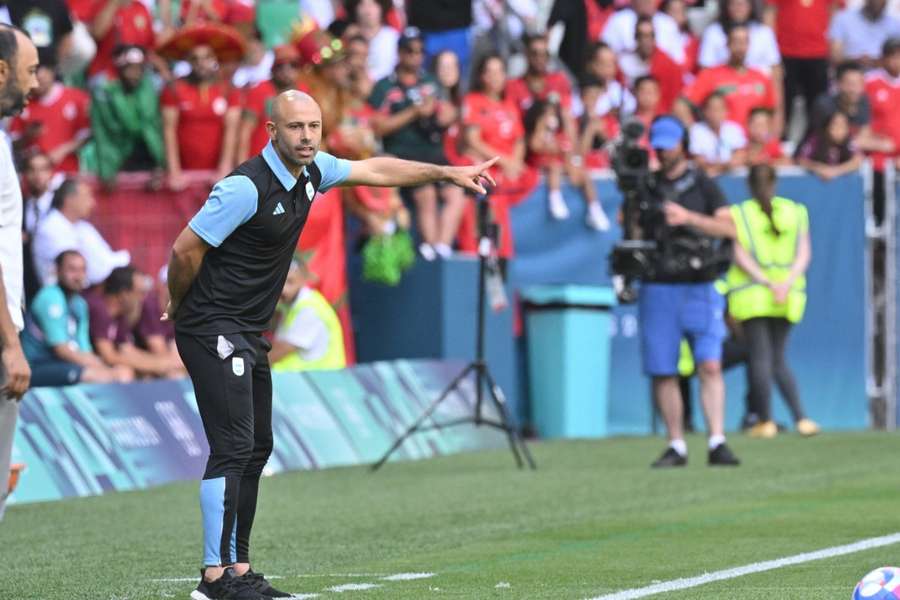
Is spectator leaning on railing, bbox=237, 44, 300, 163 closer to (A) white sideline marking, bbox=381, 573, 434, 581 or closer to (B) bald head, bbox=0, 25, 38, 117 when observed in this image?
(A) white sideline marking, bbox=381, 573, 434, 581

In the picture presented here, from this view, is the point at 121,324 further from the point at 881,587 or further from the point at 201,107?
the point at 881,587

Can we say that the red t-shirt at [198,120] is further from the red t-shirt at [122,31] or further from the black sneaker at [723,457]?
the black sneaker at [723,457]

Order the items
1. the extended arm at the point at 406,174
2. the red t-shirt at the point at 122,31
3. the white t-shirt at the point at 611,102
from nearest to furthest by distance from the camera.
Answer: the extended arm at the point at 406,174 → the red t-shirt at the point at 122,31 → the white t-shirt at the point at 611,102

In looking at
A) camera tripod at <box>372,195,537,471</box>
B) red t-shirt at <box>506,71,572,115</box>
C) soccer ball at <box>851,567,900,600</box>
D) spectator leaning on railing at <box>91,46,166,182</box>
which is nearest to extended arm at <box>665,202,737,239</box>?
camera tripod at <box>372,195,537,471</box>

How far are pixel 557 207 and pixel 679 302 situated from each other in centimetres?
457

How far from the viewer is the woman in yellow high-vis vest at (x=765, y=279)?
1823 cm

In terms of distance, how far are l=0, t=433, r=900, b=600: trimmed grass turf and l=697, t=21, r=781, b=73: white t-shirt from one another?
6791 mm

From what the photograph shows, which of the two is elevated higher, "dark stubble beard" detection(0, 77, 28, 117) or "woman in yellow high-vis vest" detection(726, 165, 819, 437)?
"dark stubble beard" detection(0, 77, 28, 117)

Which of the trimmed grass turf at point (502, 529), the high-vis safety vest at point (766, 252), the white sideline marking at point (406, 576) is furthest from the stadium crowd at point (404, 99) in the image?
the white sideline marking at point (406, 576)

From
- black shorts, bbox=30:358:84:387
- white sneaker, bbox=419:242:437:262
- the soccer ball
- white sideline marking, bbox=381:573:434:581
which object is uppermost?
white sneaker, bbox=419:242:437:262

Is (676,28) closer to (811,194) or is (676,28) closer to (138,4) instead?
(811,194)

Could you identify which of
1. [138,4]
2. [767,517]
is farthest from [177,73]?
[767,517]

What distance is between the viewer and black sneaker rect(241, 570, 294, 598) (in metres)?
7.91

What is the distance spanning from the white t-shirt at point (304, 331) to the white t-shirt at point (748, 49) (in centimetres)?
747
